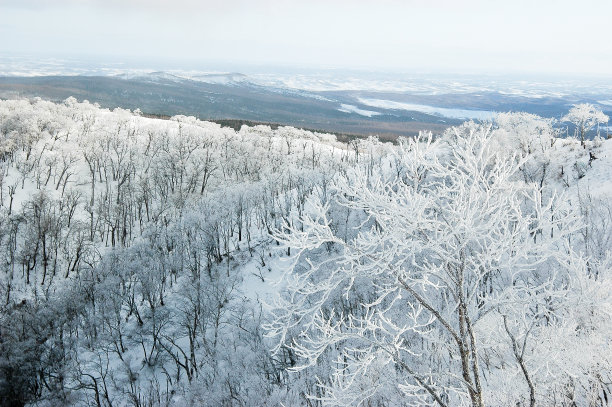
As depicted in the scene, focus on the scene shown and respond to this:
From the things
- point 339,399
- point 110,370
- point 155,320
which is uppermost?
point 339,399

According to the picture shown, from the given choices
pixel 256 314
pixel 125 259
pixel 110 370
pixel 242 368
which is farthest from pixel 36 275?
pixel 242 368

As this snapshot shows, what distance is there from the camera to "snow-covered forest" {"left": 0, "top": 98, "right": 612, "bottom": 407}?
7.14 metres

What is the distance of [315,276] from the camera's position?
4012cm

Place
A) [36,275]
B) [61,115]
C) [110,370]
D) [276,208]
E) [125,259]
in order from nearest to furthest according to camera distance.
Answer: [110,370] < [125,259] < [36,275] < [276,208] < [61,115]

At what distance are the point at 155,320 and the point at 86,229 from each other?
24.9 meters

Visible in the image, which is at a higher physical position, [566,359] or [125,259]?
[566,359]

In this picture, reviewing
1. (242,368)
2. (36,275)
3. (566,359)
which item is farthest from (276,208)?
(566,359)

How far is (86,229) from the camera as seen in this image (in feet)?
185

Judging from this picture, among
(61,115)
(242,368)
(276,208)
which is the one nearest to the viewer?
(242,368)

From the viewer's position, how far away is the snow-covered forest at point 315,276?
714 cm

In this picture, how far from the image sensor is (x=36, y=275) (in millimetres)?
50406

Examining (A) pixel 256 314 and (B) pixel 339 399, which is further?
(A) pixel 256 314

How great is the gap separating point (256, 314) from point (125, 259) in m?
18.1

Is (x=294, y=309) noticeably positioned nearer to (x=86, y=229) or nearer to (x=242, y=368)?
(x=242, y=368)
